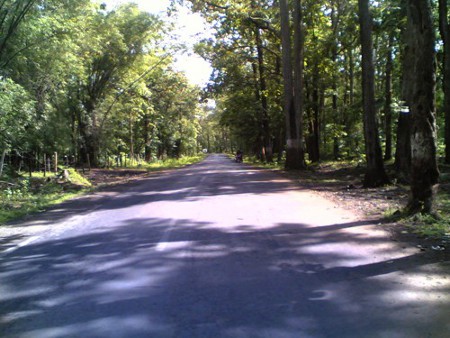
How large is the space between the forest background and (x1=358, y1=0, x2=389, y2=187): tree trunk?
0.04 meters

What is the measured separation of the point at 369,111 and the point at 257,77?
2493cm

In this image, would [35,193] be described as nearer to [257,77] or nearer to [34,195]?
[34,195]

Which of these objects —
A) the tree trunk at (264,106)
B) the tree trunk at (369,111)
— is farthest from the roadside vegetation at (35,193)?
the tree trunk at (264,106)

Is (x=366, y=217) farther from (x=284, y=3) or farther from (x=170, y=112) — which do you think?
(x=170, y=112)

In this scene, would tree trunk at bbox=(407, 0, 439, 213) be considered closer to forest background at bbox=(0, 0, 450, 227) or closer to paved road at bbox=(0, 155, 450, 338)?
forest background at bbox=(0, 0, 450, 227)

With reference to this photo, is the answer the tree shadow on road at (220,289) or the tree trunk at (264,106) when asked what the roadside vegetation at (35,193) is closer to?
the tree shadow on road at (220,289)

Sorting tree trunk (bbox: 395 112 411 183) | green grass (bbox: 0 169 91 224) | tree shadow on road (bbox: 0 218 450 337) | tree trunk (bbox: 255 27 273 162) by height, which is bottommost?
tree shadow on road (bbox: 0 218 450 337)

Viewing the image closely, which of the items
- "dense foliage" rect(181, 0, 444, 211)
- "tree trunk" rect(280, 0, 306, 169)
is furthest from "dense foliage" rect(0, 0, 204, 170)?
"tree trunk" rect(280, 0, 306, 169)

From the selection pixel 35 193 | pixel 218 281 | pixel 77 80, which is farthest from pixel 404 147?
pixel 77 80

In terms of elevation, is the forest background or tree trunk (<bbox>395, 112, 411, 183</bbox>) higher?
the forest background

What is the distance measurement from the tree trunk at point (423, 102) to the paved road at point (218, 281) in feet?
4.68

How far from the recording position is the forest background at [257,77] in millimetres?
14141

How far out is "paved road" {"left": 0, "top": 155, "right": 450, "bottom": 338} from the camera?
438 cm

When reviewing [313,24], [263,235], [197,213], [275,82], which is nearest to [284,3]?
[313,24]
